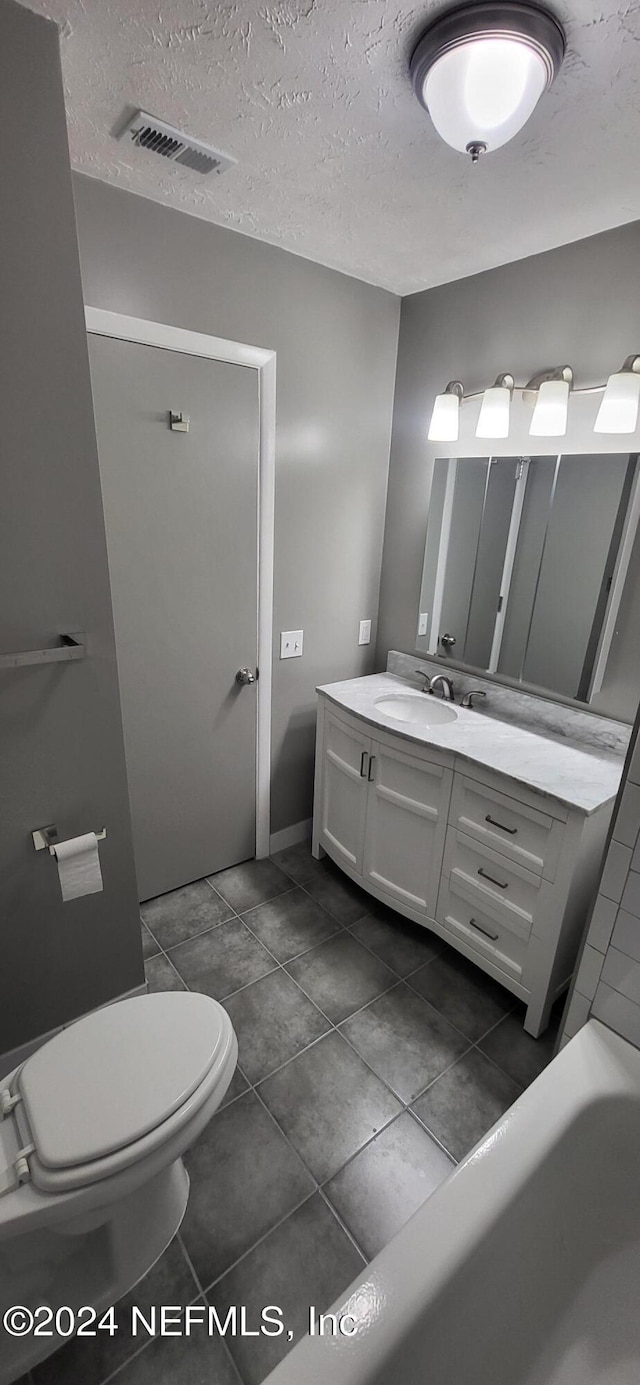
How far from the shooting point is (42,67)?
1058mm

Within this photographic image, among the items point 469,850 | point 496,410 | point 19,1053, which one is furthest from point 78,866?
point 496,410

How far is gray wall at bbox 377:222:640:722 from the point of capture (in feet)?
5.54

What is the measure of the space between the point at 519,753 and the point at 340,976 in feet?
3.23

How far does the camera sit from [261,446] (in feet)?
6.64

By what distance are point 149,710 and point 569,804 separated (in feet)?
4.59

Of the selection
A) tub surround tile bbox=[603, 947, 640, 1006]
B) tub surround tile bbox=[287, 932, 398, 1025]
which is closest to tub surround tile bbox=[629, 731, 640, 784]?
tub surround tile bbox=[603, 947, 640, 1006]

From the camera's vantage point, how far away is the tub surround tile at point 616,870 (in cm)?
120

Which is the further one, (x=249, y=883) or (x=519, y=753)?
(x=249, y=883)

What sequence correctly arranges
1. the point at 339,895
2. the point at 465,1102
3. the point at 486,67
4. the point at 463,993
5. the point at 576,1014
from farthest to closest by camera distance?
the point at 339,895 < the point at 463,993 < the point at 465,1102 < the point at 576,1014 < the point at 486,67

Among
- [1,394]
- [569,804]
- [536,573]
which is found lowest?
[569,804]

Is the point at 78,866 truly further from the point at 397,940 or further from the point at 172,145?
the point at 172,145

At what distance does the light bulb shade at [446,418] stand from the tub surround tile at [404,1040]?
78.2 inches

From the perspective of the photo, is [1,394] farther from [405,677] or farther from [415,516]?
[405,677]

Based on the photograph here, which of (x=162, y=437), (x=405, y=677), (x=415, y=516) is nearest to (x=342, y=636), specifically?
(x=405, y=677)
